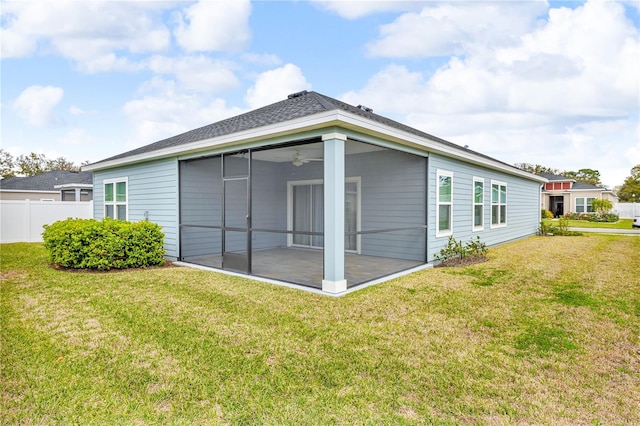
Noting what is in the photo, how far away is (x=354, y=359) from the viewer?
298cm

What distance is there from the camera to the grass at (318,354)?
7.41ft

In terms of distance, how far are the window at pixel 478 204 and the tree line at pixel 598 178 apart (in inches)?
1294

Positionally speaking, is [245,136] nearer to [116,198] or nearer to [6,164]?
[116,198]

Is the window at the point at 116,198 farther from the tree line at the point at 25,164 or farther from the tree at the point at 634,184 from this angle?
the tree at the point at 634,184

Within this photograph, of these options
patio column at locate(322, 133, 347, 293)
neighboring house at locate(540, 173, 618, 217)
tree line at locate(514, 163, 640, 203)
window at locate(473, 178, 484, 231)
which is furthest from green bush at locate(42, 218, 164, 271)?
tree line at locate(514, 163, 640, 203)

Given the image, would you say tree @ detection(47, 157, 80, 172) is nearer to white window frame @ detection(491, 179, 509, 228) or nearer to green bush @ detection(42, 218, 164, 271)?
green bush @ detection(42, 218, 164, 271)

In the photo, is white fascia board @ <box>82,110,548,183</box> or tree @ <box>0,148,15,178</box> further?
tree @ <box>0,148,15,178</box>

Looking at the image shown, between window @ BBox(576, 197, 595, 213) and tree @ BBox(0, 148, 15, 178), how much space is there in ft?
172

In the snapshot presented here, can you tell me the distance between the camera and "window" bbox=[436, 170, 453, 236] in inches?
310

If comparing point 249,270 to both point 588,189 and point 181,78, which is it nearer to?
point 181,78

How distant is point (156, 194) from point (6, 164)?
3765 cm

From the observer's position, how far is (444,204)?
8039 millimetres

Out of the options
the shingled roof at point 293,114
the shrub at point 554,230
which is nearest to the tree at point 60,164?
the shingled roof at point 293,114

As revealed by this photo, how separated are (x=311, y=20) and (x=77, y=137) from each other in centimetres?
1361
